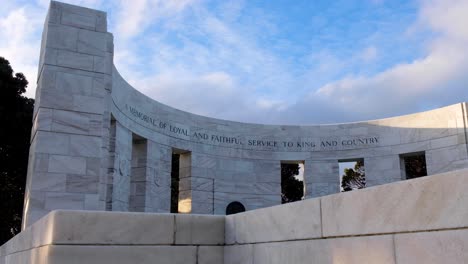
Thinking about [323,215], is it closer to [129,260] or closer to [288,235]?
[288,235]

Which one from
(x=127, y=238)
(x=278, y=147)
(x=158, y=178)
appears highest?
(x=278, y=147)

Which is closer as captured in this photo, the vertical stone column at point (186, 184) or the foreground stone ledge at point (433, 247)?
the foreground stone ledge at point (433, 247)

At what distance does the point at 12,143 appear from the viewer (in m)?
20.3

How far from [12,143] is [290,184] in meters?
25.2

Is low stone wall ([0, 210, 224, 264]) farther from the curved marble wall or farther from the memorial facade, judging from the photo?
the curved marble wall

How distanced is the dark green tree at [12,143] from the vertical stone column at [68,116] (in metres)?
8.16

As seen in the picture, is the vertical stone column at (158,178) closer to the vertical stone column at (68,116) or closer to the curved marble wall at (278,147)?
the curved marble wall at (278,147)

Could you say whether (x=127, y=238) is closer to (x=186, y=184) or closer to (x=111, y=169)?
(x=111, y=169)

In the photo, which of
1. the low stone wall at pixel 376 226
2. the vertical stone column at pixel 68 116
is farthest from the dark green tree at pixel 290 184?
the low stone wall at pixel 376 226

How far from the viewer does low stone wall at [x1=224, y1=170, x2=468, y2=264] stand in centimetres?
331

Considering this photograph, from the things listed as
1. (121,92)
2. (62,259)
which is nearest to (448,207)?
(62,259)

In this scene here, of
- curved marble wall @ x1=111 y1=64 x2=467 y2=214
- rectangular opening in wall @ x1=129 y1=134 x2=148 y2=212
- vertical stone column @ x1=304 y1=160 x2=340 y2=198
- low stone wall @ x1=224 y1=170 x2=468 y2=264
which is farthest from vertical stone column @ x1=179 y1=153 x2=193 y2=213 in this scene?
low stone wall @ x1=224 y1=170 x2=468 y2=264

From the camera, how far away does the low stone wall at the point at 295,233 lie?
3414mm

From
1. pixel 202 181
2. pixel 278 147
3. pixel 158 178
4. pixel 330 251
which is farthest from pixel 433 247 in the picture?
pixel 278 147
